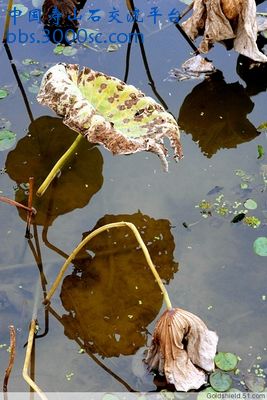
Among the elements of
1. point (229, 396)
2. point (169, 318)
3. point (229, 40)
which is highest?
point (229, 40)

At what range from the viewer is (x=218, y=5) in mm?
3861

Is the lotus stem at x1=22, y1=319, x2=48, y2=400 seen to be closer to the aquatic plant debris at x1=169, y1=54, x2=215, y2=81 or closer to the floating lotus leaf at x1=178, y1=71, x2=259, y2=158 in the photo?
the floating lotus leaf at x1=178, y1=71, x2=259, y2=158

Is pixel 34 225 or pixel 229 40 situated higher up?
pixel 229 40

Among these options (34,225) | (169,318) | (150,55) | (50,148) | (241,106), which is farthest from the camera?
(150,55)

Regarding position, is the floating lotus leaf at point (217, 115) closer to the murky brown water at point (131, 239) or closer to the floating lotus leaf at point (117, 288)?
the murky brown water at point (131, 239)

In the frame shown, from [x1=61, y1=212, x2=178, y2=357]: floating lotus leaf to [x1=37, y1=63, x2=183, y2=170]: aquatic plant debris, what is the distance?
1.44 feet

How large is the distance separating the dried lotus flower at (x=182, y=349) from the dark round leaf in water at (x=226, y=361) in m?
0.05

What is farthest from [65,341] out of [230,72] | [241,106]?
[230,72]

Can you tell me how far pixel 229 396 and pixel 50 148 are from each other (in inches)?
64.8

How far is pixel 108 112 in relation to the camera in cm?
312

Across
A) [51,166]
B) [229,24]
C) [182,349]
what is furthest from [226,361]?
[229,24]

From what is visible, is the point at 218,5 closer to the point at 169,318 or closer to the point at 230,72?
the point at 230,72

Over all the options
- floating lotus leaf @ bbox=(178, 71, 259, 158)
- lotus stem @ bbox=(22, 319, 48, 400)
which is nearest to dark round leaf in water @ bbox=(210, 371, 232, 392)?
lotus stem @ bbox=(22, 319, 48, 400)

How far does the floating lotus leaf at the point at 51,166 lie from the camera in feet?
11.0
